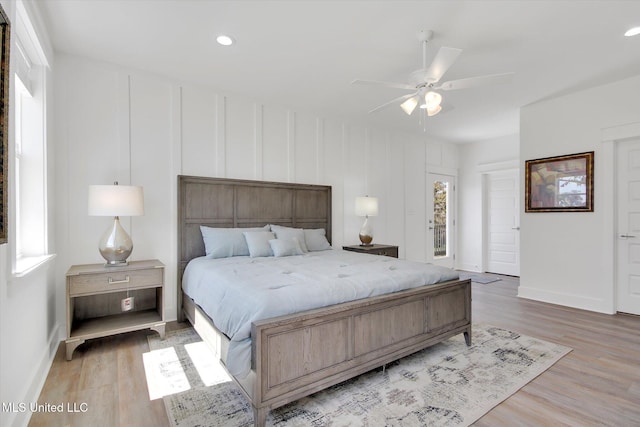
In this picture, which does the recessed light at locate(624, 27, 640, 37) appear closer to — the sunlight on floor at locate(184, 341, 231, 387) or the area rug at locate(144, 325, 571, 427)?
the area rug at locate(144, 325, 571, 427)

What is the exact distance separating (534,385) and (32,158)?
13.8 feet

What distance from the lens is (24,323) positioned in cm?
195

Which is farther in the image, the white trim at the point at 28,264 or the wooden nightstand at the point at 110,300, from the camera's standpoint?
the wooden nightstand at the point at 110,300

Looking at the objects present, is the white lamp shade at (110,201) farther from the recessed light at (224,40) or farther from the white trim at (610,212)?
the white trim at (610,212)

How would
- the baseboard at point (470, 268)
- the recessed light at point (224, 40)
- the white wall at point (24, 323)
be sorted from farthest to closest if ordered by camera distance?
the baseboard at point (470, 268), the recessed light at point (224, 40), the white wall at point (24, 323)

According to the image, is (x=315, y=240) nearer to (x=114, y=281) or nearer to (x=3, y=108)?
(x=114, y=281)

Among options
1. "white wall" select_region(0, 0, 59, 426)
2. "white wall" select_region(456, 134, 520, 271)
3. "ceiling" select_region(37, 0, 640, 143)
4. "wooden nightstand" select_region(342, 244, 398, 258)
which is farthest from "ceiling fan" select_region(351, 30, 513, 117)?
"white wall" select_region(456, 134, 520, 271)

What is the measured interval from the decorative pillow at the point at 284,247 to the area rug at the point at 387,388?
1190 mm

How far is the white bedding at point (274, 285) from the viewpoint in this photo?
1.86 metres

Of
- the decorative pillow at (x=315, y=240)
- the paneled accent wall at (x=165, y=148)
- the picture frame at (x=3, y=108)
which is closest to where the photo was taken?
the picture frame at (x=3, y=108)

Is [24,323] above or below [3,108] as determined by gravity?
below

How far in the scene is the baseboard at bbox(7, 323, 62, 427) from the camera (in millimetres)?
1712

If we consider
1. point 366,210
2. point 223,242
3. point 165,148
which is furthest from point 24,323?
point 366,210

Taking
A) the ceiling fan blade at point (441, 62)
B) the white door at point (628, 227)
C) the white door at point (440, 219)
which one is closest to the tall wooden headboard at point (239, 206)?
the ceiling fan blade at point (441, 62)
